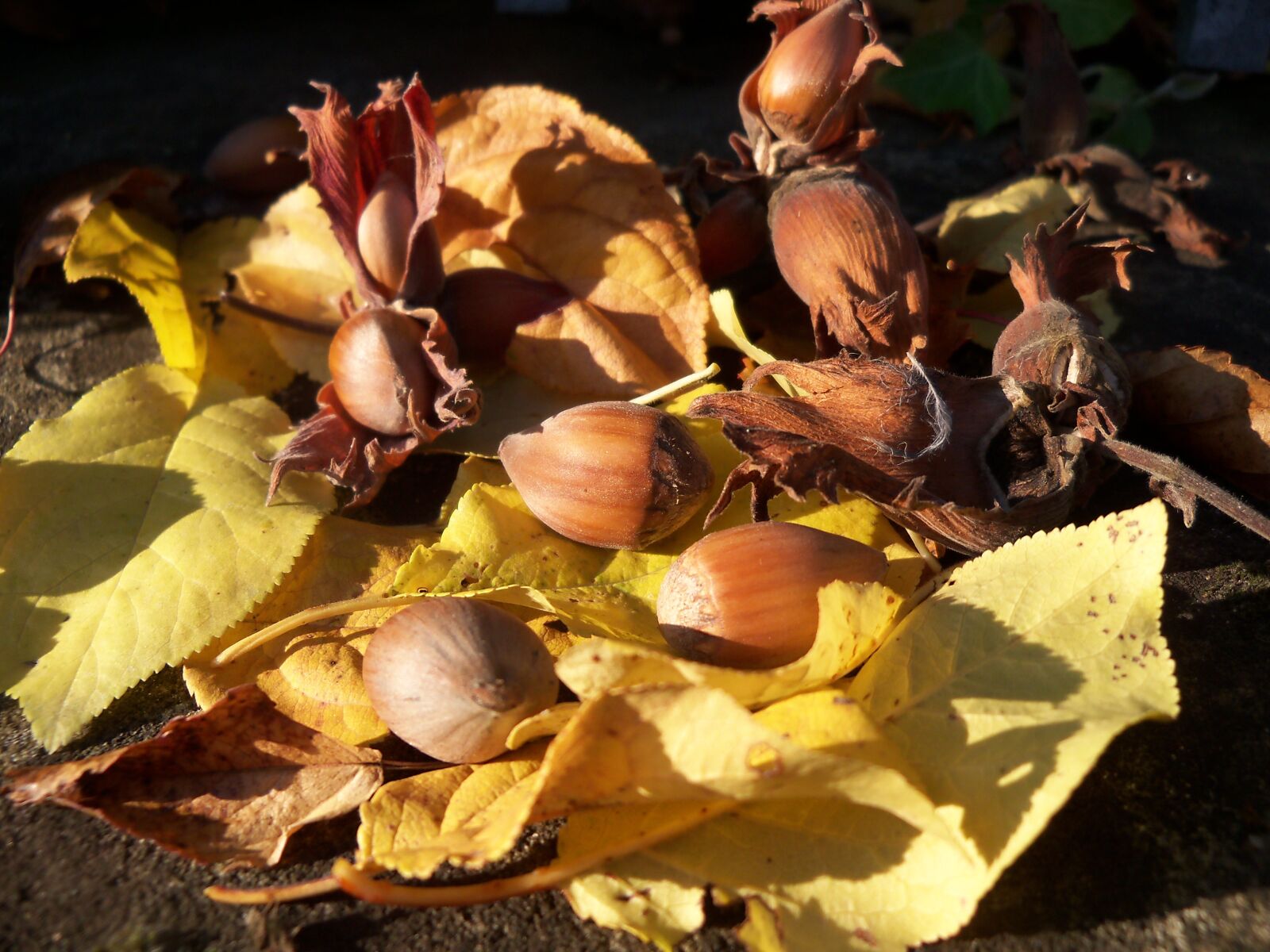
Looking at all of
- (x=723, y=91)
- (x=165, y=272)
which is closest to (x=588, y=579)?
(x=165, y=272)

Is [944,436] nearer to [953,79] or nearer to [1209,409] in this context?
[1209,409]

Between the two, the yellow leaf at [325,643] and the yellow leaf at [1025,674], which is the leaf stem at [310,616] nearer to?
the yellow leaf at [325,643]

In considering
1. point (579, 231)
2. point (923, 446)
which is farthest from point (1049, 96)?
point (923, 446)

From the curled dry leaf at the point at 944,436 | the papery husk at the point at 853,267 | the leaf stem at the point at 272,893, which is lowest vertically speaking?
the leaf stem at the point at 272,893

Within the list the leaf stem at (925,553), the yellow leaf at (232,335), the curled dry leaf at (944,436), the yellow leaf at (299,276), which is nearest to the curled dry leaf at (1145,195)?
the curled dry leaf at (944,436)

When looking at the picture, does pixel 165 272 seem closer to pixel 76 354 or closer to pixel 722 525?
pixel 76 354

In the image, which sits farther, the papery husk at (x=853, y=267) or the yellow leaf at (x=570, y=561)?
the papery husk at (x=853, y=267)
